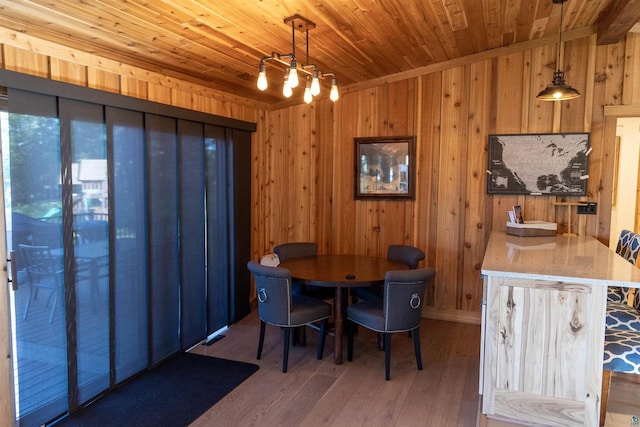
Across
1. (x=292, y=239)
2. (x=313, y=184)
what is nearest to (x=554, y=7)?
(x=313, y=184)

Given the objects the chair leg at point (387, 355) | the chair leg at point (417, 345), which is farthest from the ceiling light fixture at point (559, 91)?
the chair leg at point (387, 355)

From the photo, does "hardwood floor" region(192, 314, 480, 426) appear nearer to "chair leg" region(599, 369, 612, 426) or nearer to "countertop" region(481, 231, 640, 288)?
"chair leg" region(599, 369, 612, 426)

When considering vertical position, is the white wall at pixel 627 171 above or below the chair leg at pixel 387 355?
above

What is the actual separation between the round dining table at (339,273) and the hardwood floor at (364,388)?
31 centimetres

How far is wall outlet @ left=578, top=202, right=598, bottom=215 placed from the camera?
3.88 m

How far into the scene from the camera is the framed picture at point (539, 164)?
388 cm

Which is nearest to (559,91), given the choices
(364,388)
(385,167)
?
(385,167)

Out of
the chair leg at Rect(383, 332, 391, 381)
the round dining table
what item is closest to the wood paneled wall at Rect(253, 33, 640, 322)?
the round dining table

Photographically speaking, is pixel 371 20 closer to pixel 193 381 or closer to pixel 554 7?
pixel 554 7

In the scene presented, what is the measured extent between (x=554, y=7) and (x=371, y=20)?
144 cm

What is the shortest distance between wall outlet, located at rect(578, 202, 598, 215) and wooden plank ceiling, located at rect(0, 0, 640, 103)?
1395 millimetres

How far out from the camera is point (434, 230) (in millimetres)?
4375

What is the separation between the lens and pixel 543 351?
2273 millimetres

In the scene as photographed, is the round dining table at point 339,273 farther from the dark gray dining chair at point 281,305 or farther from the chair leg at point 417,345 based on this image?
the chair leg at point 417,345
